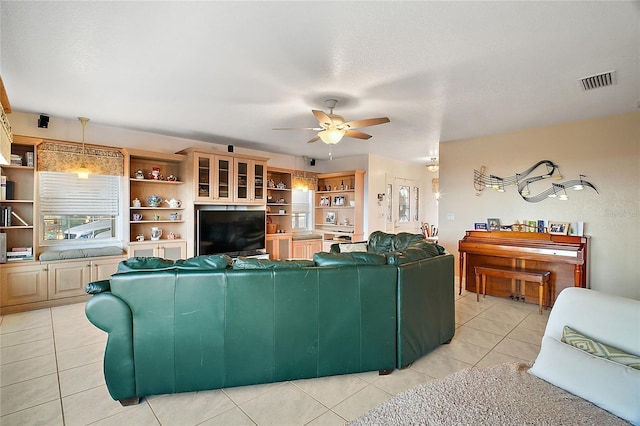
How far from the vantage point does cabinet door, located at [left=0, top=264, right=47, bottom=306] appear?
387 centimetres

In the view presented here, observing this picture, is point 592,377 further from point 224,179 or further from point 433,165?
point 433,165

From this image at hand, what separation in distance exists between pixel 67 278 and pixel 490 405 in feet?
16.8

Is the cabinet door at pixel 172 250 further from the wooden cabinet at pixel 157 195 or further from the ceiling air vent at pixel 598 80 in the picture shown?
the ceiling air vent at pixel 598 80

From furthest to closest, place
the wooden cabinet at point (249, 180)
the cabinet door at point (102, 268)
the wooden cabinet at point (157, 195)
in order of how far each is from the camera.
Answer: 1. the wooden cabinet at point (249, 180)
2. the wooden cabinet at point (157, 195)
3. the cabinet door at point (102, 268)

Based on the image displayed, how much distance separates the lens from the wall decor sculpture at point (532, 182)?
448 cm

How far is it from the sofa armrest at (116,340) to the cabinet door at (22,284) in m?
3.02

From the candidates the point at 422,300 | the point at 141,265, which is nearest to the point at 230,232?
the point at 141,265

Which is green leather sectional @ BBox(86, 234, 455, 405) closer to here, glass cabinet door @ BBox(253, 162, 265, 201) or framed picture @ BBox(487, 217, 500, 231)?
framed picture @ BBox(487, 217, 500, 231)

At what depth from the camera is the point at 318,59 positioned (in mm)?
2688

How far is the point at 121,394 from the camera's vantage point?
6.77 feet

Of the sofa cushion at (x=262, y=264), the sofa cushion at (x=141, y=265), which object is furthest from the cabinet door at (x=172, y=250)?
the sofa cushion at (x=262, y=264)

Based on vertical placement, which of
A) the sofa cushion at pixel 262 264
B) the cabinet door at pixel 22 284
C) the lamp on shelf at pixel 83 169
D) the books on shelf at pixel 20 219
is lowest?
the cabinet door at pixel 22 284

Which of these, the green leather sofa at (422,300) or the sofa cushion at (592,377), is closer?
the sofa cushion at (592,377)

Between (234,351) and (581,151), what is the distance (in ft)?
17.1
